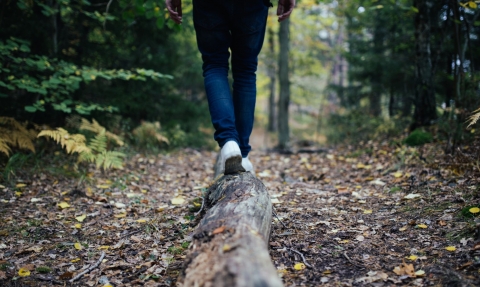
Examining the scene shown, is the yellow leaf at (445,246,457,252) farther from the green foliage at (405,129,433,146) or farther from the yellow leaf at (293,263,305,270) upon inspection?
the green foliage at (405,129,433,146)

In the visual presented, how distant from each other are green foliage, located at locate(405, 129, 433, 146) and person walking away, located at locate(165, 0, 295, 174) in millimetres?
2902

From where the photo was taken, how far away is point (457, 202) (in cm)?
248

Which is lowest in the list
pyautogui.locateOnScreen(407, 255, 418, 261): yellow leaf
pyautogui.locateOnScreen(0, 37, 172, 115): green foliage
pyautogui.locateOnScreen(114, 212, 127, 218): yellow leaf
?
pyautogui.locateOnScreen(407, 255, 418, 261): yellow leaf

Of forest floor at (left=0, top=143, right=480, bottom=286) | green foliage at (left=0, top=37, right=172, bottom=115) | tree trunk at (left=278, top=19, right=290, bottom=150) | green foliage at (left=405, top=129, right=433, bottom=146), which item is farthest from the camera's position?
tree trunk at (left=278, top=19, right=290, bottom=150)

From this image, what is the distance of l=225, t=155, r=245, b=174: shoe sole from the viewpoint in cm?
236

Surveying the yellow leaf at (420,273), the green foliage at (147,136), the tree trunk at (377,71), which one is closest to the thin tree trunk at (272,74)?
the tree trunk at (377,71)

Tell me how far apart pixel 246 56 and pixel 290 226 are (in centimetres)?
132

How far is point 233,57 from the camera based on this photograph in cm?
267

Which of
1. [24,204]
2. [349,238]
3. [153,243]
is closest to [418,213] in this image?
[349,238]

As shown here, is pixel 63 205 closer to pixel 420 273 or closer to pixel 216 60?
pixel 216 60

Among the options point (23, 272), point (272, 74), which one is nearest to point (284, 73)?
point (23, 272)

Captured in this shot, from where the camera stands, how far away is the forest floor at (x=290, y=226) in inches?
72.4

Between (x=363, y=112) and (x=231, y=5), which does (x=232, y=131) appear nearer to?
(x=231, y=5)

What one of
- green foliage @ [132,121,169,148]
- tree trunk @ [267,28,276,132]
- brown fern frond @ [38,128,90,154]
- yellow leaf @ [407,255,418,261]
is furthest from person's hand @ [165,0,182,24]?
tree trunk @ [267,28,276,132]
